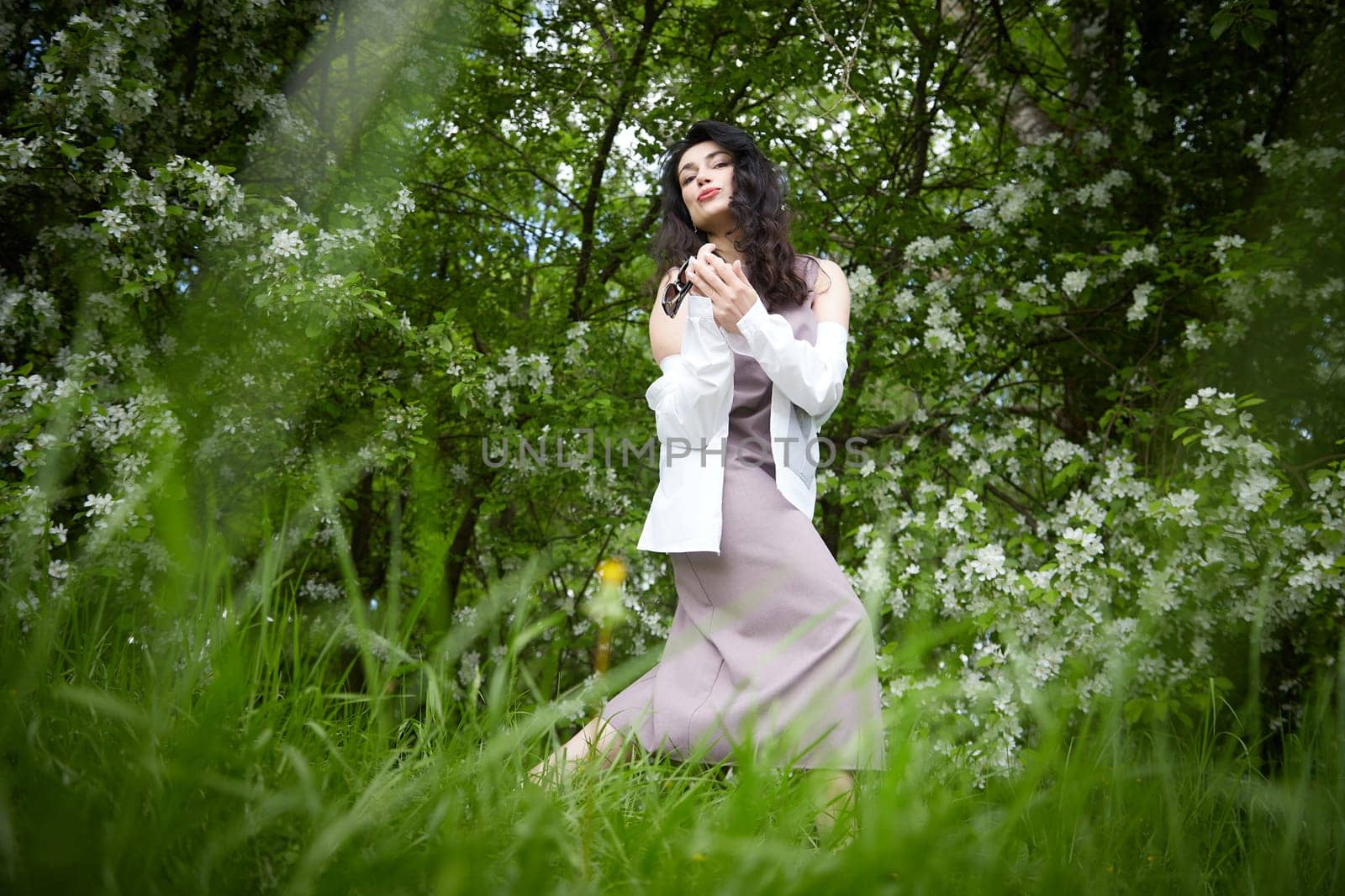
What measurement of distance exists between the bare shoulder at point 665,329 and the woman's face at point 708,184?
0.63 ft

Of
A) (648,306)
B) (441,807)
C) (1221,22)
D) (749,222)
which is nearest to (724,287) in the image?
(749,222)

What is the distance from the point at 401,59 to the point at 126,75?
51.3 inches

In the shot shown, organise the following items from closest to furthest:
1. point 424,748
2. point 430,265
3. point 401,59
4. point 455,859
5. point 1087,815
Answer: point 455,859, point 1087,815, point 424,748, point 401,59, point 430,265

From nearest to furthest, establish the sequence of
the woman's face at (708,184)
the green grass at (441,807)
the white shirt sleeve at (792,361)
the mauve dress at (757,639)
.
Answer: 1. the green grass at (441,807)
2. the mauve dress at (757,639)
3. the white shirt sleeve at (792,361)
4. the woman's face at (708,184)

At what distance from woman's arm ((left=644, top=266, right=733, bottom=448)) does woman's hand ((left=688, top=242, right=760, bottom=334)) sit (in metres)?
0.06

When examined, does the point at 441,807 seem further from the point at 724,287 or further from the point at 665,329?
the point at 665,329

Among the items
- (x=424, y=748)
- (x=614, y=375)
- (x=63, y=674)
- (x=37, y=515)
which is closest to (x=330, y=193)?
(x=614, y=375)

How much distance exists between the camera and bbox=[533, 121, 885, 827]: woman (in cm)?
190

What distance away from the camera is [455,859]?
0.93 meters

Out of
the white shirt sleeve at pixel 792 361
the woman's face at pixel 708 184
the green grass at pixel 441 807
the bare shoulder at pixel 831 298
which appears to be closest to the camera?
the green grass at pixel 441 807

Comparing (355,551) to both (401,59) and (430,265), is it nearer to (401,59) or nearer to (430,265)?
(430,265)

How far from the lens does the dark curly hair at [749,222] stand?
2428 millimetres

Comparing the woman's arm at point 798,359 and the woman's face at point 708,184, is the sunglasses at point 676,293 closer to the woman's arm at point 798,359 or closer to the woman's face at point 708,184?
the woman's face at point 708,184

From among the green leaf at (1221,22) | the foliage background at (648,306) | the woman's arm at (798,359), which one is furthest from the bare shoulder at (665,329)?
the green leaf at (1221,22)
